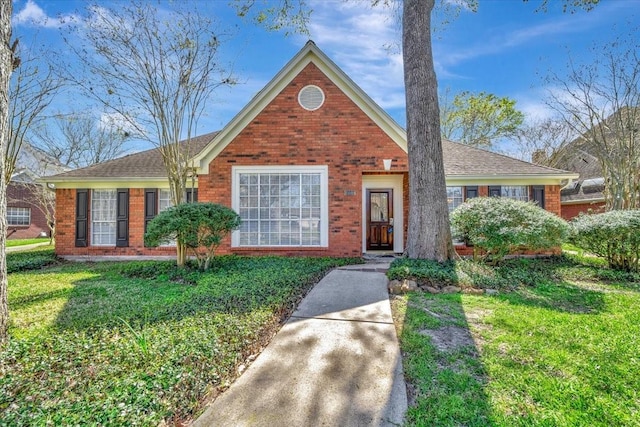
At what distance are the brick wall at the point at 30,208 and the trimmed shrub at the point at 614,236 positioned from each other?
104 feet

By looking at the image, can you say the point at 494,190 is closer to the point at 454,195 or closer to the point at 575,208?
the point at 454,195

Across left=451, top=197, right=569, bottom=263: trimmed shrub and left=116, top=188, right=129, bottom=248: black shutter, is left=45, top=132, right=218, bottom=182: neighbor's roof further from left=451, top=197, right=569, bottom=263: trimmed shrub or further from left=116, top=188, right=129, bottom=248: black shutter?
left=451, top=197, right=569, bottom=263: trimmed shrub

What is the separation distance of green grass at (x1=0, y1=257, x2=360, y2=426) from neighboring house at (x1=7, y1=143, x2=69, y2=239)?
19.2m

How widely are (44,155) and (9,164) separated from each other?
1349 centimetres

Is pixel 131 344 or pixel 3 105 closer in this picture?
pixel 131 344

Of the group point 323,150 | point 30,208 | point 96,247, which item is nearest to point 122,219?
point 96,247

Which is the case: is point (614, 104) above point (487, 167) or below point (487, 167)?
above

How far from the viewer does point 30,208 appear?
79.8 ft

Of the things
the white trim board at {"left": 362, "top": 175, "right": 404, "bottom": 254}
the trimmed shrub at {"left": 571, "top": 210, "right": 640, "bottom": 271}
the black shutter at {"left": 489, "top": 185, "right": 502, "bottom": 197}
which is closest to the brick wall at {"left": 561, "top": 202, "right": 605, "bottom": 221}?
the black shutter at {"left": 489, "top": 185, "right": 502, "bottom": 197}

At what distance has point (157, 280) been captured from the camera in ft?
22.7

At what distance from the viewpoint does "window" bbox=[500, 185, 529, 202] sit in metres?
10.6

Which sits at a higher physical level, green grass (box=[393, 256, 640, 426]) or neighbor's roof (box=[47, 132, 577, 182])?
neighbor's roof (box=[47, 132, 577, 182])

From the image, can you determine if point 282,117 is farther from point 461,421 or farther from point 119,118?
point 461,421

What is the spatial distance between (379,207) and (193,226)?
6710 mm
